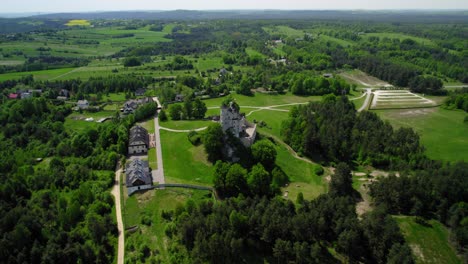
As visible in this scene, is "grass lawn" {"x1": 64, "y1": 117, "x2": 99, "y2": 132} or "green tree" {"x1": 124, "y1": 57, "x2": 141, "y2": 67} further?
"green tree" {"x1": 124, "y1": 57, "x2": 141, "y2": 67}

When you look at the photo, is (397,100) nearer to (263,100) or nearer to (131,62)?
(263,100)

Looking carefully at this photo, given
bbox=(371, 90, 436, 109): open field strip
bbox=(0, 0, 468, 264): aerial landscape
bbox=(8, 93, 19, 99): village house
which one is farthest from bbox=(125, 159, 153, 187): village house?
bbox=(8, 93, 19, 99): village house

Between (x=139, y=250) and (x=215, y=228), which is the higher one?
(x=215, y=228)

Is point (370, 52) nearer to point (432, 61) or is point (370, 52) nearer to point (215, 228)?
point (432, 61)

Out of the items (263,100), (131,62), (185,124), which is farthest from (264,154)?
(131,62)

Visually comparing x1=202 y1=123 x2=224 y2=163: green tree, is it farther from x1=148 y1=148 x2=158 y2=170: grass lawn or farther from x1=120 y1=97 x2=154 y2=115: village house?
x1=120 y1=97 x2=154 y2=115: village house

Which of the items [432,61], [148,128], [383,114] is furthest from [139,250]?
[432,61]
